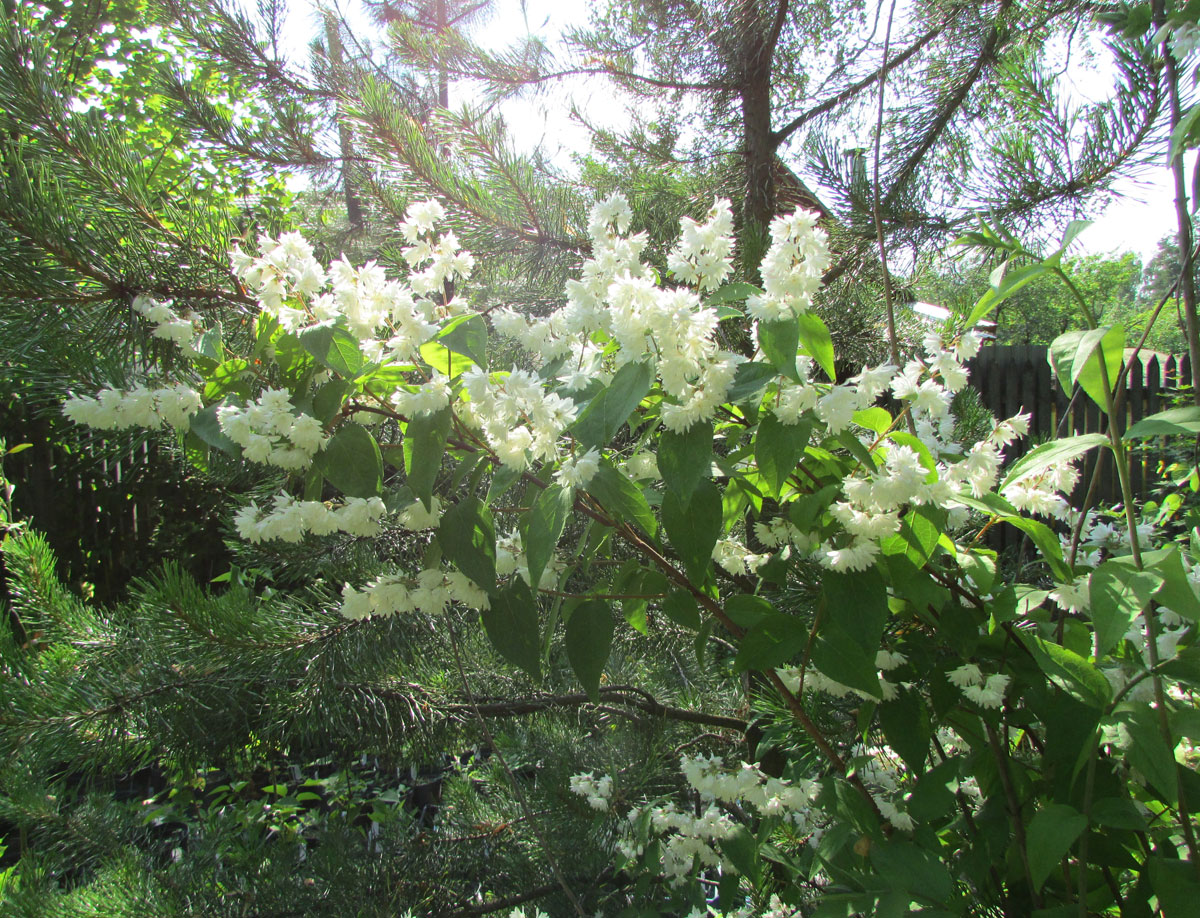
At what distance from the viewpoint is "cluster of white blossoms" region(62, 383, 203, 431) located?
68 cm

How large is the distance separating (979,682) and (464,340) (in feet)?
2.07

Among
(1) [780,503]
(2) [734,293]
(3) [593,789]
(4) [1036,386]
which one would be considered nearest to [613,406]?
(2) [734,293]

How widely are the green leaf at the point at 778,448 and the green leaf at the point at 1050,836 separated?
0.35m

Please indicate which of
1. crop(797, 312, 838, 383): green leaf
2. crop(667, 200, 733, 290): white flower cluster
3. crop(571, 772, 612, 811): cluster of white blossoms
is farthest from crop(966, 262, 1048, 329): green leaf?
crop(571, 772, 612, 811): cluster of white blossoms

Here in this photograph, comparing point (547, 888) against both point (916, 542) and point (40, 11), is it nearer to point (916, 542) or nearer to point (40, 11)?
point (916, 542)

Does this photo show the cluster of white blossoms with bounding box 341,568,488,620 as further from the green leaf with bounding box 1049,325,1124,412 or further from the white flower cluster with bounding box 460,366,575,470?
the green leaf with bounding box 1049,325,1124,412

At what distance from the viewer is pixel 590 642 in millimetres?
740

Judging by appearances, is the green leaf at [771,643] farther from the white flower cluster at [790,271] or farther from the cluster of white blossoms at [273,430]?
the cluster of white blossoms at [273,430]

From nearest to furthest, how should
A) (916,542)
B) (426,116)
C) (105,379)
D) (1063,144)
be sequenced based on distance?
1. (916,542)
2. (105,379)
3. (1063,144)
4. (426,116)

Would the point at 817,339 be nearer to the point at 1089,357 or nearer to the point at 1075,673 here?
the point at 1089,357

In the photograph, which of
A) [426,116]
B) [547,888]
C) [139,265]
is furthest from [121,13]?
[547,888]

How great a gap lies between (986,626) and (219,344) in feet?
2.93

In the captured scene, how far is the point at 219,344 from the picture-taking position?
0.71m

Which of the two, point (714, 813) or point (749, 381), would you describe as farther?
point (714, 813)
